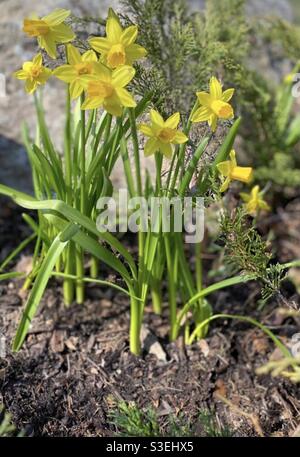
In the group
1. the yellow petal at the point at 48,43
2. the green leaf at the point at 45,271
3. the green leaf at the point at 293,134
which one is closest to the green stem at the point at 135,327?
the green leaf at the point at 45,271

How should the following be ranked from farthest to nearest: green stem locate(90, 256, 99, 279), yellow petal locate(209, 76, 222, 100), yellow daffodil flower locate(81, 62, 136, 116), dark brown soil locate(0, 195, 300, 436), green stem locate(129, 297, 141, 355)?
green stem locate(90, 256, 99, 279)
green stem locate(129, 297, 141, 355)
dark brown soil locate(0, 195, 300, 436)
yellow petal locate(209, 76, 222, 100)
yellow daffodil flower locate(81, 62, 136, 116)

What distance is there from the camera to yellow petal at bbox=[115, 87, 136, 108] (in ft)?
4.68

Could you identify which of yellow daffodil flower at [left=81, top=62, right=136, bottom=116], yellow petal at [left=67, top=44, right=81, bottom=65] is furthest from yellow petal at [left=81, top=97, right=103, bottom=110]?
yellow petal at [left=67, top=44, right=81, bottom=65]

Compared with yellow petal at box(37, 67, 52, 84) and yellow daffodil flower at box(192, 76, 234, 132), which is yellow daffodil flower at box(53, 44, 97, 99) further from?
yellow daffodil flower at box(192, 76, 234, 132)

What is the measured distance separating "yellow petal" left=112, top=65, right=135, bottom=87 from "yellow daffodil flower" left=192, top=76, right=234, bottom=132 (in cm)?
19

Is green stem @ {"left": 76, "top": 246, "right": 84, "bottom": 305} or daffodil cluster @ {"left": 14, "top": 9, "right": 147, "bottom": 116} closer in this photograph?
daffodil cluster @ {"left": 14, "top": 9, "right": 147, "bottom": 116}

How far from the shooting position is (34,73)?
1.57 m

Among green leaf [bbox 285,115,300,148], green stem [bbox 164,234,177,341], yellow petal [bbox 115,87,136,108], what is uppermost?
green leaf [bbox 285,115,300,148]

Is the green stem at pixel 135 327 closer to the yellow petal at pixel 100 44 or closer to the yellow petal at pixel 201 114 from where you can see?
the yellow petal at pixel 201 114

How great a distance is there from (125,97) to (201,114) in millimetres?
215

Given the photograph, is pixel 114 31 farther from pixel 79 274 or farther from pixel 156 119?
pixel 79 274

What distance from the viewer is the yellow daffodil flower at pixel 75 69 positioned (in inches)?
56.8
